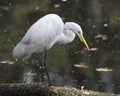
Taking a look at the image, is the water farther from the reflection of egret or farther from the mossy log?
the mossy log

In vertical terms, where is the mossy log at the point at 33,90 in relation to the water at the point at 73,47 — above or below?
below

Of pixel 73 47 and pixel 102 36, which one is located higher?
pixel 102 36

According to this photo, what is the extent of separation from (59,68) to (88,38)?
166 cm

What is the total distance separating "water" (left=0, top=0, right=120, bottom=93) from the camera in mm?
7246

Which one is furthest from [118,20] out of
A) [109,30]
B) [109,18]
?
[109,30]

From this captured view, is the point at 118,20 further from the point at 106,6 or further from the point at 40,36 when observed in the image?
the point at 40,36

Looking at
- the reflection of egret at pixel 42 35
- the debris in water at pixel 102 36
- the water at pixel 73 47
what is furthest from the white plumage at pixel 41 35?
the debris in water at pixel 102 36

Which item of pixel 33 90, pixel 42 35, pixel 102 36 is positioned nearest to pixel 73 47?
pixel 102 36

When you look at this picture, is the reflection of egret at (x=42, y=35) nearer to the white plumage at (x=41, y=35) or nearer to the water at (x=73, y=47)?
the white plumage at (x=41, y=35)

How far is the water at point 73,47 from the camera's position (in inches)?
285

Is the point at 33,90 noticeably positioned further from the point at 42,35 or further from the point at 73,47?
the point at 73,47

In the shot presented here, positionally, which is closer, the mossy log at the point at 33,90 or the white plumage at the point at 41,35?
the mossy log at the point at 33,90

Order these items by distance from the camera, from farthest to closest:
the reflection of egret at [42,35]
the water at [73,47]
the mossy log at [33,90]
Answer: the water at [73,47] → the reflection of egret at [42,35] → the mossy log at [33,90]

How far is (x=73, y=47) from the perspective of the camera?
8758 millimetres
